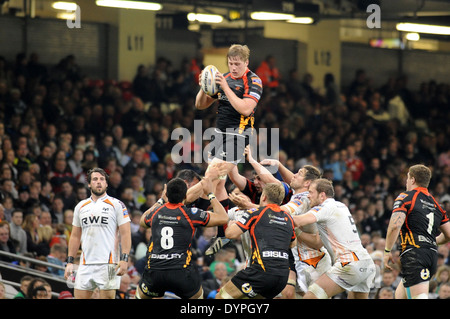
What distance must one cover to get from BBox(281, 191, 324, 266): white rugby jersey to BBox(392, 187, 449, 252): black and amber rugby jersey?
1.18m

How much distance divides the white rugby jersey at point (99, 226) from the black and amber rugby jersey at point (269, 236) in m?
2.03

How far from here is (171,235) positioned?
10492mm

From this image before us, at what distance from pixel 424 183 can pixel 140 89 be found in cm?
1106

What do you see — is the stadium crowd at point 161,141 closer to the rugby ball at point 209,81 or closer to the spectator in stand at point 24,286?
the spectator in stand at point 24,286

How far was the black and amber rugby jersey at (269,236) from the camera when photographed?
1043 centimetres

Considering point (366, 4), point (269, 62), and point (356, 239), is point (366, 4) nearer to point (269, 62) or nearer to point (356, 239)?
point (269, 62)

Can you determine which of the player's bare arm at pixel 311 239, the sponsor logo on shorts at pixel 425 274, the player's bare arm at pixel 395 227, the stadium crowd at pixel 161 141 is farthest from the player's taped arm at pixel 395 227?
the stadium crowd at pixel 161 141

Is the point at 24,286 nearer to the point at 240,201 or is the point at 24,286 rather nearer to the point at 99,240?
the point at 99,240

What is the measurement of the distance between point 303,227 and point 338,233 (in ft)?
2.27

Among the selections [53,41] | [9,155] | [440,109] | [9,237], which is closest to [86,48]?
[53,41]

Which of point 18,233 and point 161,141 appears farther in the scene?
point 161,141

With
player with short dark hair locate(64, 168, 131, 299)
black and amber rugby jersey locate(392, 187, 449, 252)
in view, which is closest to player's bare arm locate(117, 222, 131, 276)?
player with short dark hair locate(64, 168, 131, 299)

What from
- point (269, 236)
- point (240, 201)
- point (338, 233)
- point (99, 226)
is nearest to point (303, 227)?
point (338, 233)

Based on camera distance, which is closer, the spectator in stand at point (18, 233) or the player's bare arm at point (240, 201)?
the player's bare arm at point (240, 201)
